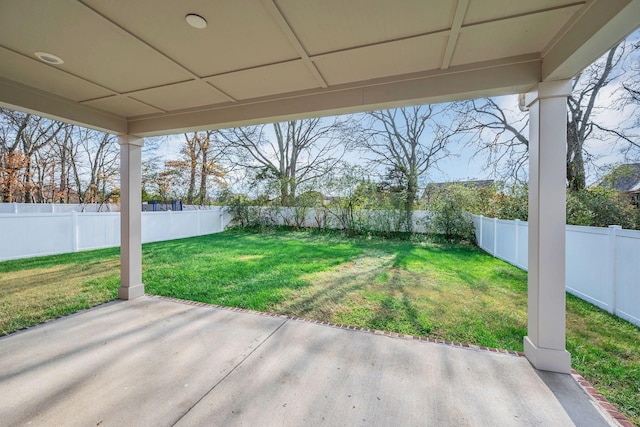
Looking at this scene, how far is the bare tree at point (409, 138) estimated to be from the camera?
41.2ft

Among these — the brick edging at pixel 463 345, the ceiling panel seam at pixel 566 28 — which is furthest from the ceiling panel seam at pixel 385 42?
the brick edging at pixel 463 345

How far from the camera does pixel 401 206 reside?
1012cm

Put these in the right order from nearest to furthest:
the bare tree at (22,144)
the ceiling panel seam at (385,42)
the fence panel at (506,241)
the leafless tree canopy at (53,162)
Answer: the ceiling panel seam at (385,42), the fence panel at (506,241), the bare tree at (22,144), the leafless tree canopy at (53,162)

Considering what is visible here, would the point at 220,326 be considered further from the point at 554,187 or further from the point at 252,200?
the point at 252,200

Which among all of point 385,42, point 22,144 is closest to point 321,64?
point 385,42

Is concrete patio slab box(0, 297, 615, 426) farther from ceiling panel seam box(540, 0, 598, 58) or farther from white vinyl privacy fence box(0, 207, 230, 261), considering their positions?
white vinyl privacy fence box(0, 207, 230, 261)

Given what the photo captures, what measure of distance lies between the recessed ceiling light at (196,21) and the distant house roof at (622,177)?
7548 mm

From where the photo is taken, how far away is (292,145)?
15188 mm

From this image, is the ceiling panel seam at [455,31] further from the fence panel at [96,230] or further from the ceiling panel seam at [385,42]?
the fence panel at [96,230]

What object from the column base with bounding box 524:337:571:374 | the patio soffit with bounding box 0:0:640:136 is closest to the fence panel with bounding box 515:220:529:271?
the column base with bounding box 524:337:571:374

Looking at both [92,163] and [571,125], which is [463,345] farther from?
[92,163]

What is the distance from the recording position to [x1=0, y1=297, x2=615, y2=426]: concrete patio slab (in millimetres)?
1812

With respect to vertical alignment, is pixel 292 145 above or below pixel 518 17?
above

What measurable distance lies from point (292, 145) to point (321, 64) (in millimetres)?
13134
